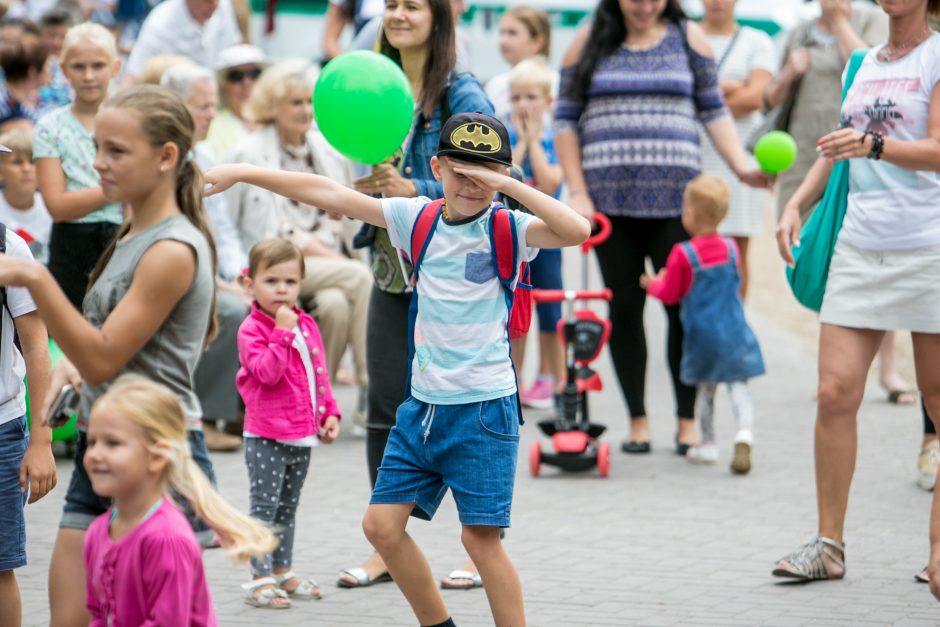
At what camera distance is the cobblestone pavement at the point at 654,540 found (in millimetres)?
5457

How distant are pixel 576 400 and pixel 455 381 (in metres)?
3.33

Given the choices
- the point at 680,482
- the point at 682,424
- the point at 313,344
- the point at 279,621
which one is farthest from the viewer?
the point at 682,424

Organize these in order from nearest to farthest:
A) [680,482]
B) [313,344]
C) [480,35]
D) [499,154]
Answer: [499,154] < [313,344] < [680,482] < [480,35]

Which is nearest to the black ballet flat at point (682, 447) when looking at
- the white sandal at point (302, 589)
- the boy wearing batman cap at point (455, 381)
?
the white sandal at point (302, 589)

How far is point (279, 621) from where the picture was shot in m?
5.37

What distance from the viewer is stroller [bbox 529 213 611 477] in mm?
7816

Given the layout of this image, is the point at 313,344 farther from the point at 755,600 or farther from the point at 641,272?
the point at 641,272

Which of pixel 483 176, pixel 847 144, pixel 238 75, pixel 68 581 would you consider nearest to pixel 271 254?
pixel 483 176

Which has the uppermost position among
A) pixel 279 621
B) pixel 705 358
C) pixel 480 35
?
pixel 480 35

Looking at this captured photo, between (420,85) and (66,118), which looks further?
(66,118)

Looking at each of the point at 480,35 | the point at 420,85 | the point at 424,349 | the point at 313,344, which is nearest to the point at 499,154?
the point at 424,349

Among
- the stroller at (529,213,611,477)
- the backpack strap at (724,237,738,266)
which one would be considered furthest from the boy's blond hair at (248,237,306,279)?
the backpack strap at (724,237,738,266)

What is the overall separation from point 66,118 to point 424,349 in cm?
383

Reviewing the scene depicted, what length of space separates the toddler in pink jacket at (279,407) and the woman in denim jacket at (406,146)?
24 centimetres
